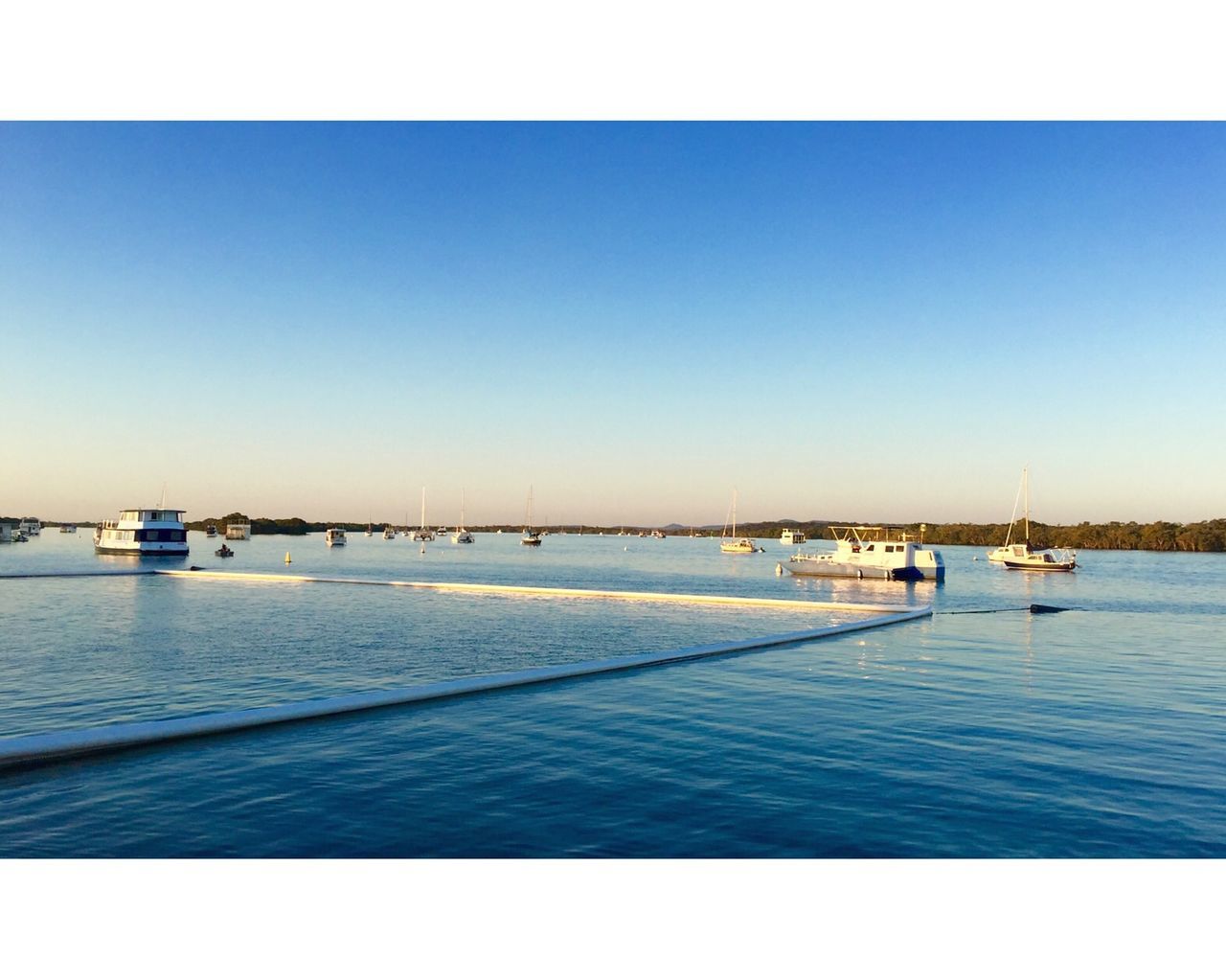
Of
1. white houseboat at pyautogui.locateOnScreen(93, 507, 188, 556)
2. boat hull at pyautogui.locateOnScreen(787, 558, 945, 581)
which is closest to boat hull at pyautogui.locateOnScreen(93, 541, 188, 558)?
white houseboat at pyautogui.locateOnScreen(93, 507, 188, 556)

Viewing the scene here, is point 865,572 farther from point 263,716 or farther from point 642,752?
point 263,716

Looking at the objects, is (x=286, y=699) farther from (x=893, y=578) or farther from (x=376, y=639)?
(x=893, y=578)

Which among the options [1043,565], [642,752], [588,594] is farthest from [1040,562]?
[642,752]

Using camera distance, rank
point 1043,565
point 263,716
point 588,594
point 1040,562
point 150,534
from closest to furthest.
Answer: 1. point 263,716
2. point 588,594
3. point 150,534
4. point 1043,565
5. point 1040,562

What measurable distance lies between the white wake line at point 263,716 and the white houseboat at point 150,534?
7151 cm

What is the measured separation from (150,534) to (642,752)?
262 ft

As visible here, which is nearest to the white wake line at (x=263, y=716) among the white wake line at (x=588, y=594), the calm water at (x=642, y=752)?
the calm water at (x=642, y=752)

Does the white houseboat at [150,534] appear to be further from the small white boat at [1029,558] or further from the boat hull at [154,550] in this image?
the small white boat at [1029,558]

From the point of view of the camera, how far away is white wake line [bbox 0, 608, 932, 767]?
34.9 feet

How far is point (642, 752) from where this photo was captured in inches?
437

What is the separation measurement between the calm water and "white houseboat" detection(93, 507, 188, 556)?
55.7 metres

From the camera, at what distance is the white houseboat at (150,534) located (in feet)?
254

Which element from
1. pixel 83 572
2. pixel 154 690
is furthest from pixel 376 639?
pixel 83 572

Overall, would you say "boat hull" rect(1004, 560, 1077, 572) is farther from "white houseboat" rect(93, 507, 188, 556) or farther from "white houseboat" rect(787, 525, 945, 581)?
"white houseboat" rect(93, 507, 188, 556)
